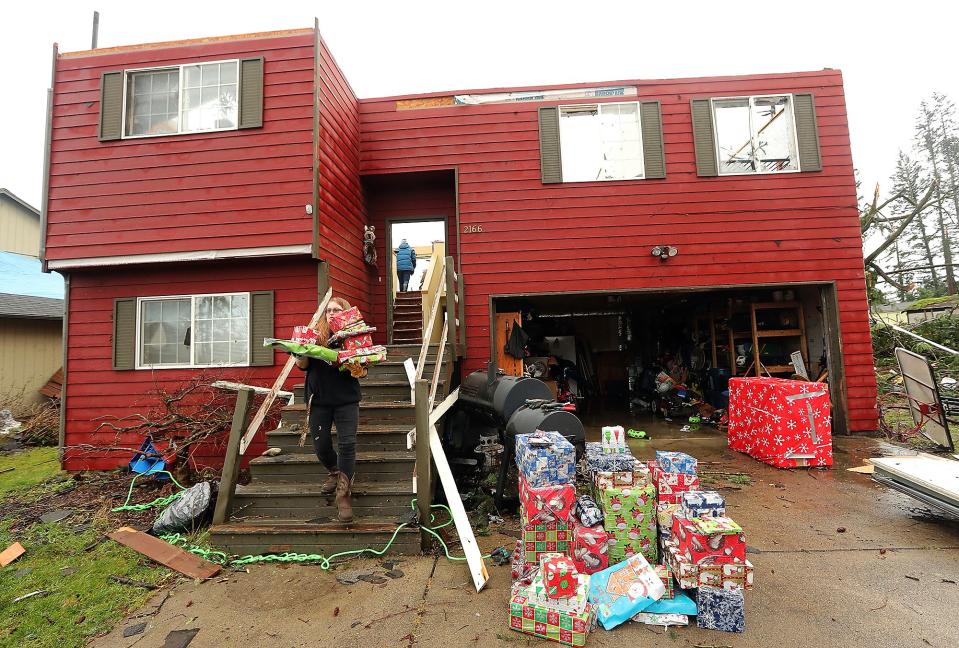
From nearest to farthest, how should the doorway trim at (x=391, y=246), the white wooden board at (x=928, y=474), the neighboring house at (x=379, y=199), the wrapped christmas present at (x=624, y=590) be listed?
1. the wrapped christmas present at (x=624, y=590)
2. the white wooden board at (x=928, y=474)
3. the neighboring house at (x=379, y=199)
4. the doorway trim at (x=391, y=246)

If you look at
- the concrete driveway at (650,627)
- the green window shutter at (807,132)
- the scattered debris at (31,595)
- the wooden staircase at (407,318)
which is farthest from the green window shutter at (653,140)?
the scattered debris at (31,595)

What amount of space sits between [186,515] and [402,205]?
6.03 metres

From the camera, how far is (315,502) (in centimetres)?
391

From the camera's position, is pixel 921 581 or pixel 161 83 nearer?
pixel 921 581

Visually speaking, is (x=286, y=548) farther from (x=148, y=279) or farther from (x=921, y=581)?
(x=148, y=279)

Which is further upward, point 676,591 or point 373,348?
point 373,348

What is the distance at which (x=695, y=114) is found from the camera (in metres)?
7.40

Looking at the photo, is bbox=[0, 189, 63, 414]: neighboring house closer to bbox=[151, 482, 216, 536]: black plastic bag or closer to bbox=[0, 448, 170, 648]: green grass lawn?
bbox=[0, 448, 170, 648]: green grass lawn

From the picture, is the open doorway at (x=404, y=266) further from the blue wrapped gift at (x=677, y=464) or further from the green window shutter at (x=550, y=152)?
the blue wrapped gift at (x=677, y=464)

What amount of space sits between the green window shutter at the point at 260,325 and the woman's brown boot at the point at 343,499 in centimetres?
341

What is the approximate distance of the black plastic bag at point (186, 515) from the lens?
13.3ft

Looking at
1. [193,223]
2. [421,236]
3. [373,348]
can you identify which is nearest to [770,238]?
[421,236]

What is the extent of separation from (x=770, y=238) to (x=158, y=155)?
32.9 feet


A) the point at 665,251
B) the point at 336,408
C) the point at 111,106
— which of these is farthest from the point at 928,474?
the point at 111,106
